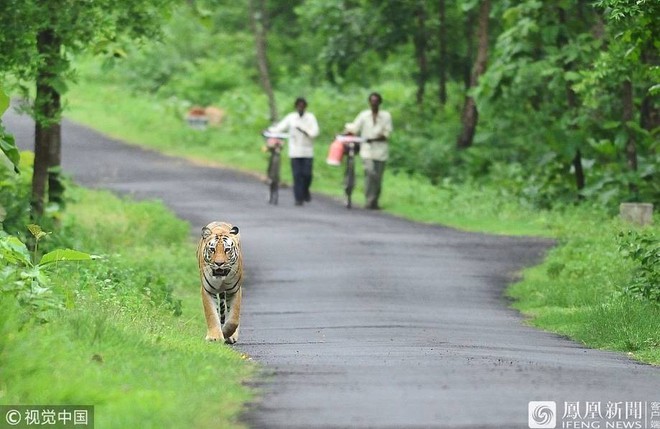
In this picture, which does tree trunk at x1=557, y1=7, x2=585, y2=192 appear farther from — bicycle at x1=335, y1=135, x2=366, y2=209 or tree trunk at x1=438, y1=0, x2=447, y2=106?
tree trunk at x1=438, y1=0, x2=447, y2=106

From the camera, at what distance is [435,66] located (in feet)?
135

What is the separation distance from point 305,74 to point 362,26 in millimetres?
12658

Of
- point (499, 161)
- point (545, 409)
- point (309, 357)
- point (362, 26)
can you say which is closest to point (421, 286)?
point (309, 357)

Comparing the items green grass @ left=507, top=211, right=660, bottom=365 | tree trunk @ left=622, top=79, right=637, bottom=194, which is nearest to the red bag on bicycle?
tree trunk @ left=622, top=79, right=637, bottom=194

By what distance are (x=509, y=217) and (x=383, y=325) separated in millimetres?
12657

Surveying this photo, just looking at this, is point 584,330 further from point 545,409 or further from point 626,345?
point 545,409

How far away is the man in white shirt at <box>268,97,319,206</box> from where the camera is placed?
3102 cm

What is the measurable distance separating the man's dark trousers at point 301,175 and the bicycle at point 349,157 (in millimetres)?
740

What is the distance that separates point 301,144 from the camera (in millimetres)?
31141

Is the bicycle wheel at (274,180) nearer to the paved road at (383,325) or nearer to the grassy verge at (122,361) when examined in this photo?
the paved road at (383,325)

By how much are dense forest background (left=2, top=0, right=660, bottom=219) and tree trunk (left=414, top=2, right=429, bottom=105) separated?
5cm

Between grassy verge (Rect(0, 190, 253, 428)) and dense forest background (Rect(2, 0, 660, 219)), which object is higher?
dense forest background (Rect(2, 0, 660, 219))

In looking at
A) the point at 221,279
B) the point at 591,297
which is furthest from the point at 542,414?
the point at 591,297

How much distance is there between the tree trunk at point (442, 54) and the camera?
128 feet
